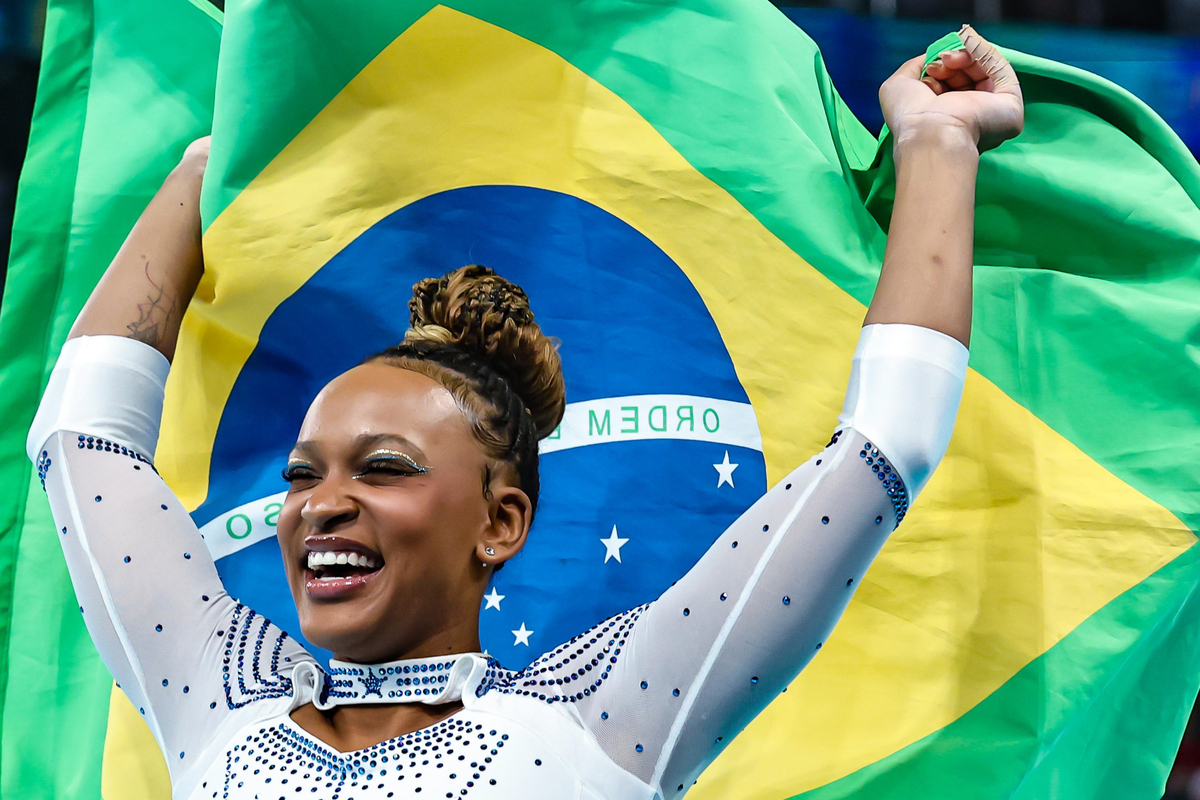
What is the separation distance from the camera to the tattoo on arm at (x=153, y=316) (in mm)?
1735

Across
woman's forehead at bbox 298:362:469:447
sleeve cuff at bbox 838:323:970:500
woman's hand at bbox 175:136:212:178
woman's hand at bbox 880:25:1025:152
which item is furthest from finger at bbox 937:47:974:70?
woman's hand at bbox 175:136:212:178

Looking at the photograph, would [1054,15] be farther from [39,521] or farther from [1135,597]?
[39,521]

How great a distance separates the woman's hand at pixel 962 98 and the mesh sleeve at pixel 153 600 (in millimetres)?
1050

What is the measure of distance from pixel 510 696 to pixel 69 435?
698 millimetres

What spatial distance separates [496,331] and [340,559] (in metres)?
0.38

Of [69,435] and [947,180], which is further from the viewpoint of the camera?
[69,435]

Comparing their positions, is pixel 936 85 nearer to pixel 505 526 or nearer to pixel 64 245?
pixel 505 526

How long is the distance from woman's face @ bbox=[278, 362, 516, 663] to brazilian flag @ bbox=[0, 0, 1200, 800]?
374 millimetres

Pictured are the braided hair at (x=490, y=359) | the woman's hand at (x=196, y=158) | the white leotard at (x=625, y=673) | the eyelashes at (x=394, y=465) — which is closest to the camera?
the white leotard at (x=625, y=673)

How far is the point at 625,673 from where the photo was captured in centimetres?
144

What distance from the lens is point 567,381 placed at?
1902 millimetres

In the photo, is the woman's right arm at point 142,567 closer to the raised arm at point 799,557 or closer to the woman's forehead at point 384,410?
the woman's forehead at point 384,410

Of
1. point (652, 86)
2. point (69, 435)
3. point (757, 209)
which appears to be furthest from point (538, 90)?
point (69, 435)

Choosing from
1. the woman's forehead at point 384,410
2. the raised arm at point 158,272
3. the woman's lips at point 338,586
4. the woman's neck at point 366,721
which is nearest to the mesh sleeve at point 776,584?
the woman's neck at point 366,721
